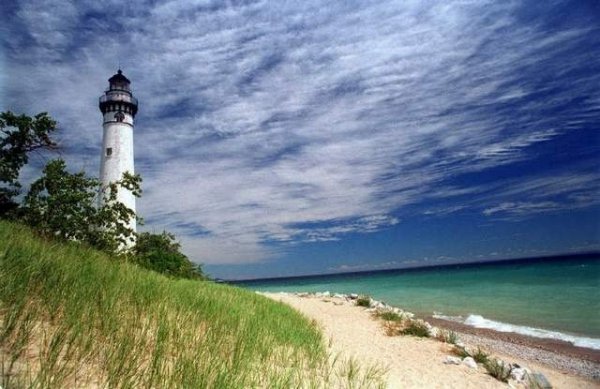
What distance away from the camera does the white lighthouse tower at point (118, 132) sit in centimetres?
2772

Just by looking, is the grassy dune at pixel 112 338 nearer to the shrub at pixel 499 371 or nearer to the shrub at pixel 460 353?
the shrub at pixel 499 371

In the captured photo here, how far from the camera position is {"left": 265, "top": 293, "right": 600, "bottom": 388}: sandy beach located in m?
7.95

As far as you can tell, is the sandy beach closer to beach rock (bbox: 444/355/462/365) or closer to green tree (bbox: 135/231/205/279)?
beach rock (bbox: 444/355/462/365)

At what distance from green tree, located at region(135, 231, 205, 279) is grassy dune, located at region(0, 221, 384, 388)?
40.4ft

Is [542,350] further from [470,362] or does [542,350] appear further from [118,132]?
[118,132]

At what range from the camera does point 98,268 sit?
596 cm

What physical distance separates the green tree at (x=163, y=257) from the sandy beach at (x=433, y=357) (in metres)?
8.77

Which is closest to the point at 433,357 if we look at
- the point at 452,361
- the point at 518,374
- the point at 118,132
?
the point at 452,361

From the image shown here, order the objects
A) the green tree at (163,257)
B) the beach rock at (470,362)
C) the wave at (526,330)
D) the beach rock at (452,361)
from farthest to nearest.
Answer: the green tree at (163,257) < the wave at (526,330) < the beach rock at (452,361) < the beach rock at (470,362)

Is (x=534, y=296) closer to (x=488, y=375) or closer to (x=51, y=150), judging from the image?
(x=488, y=375)

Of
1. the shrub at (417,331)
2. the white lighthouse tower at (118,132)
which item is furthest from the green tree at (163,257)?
the shrub at (417,331)

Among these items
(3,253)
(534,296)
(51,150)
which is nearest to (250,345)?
(3,253)

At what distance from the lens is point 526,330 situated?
1723 centimetres

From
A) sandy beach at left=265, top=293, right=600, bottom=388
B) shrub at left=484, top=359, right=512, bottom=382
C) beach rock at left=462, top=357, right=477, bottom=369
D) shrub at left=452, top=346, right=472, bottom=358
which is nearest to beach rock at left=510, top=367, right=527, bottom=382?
shrub at left=484, top=359, right=512, bottom=382
